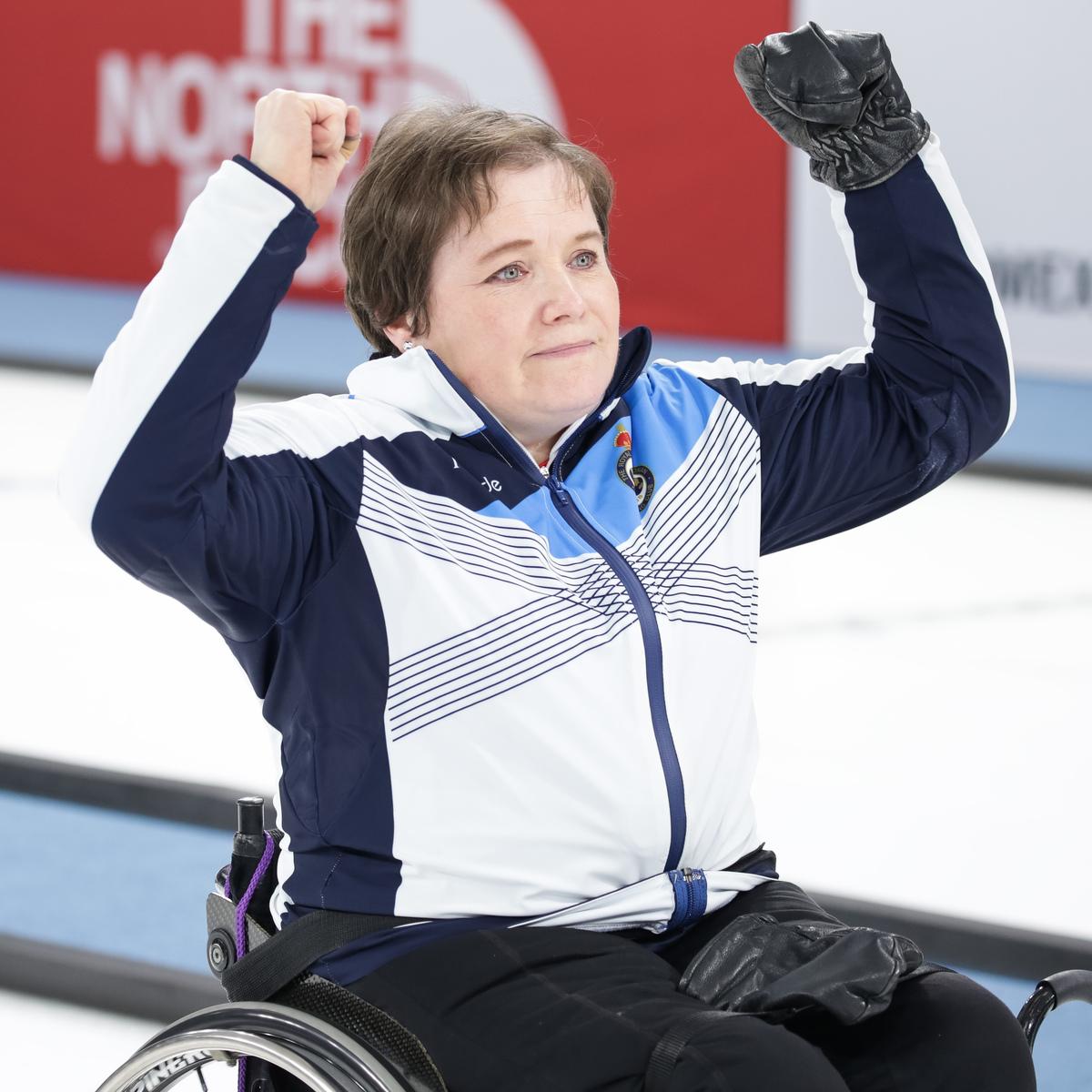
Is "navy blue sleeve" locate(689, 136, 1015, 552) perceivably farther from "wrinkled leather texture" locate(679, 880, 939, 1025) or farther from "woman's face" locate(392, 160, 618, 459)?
"wrinkled leather texture" locate(679, 880, 939, 1025)

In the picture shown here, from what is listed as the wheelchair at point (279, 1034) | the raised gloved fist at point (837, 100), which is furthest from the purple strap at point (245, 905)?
the raised gloved fist at point (837, 100)

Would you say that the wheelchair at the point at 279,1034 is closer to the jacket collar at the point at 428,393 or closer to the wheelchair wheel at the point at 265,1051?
the wheelchair wheel at the point at 265,1051

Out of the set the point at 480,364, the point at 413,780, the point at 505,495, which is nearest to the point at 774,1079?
the point at 413,780

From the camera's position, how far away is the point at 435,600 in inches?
56.7

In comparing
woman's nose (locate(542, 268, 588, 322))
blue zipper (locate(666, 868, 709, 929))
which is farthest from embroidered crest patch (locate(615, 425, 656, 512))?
blue zipper (locate(666, 868, 709, 929))

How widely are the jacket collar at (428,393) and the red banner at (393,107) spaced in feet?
15.5

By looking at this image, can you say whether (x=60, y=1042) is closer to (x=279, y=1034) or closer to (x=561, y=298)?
(x=279, y=1034)

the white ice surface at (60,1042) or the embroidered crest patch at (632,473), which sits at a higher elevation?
the embroidered crest patch at (632,473)

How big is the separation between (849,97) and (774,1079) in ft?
2.67

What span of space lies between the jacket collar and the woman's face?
0.03m

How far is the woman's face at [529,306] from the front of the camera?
1554mm

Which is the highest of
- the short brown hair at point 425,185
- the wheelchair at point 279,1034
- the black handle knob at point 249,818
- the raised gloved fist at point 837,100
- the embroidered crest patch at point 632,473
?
the raised gloved fist at point 837,100

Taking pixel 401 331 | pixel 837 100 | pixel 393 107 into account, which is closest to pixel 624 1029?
pixel 401 331

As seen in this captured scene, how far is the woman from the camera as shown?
1322 millimetres
